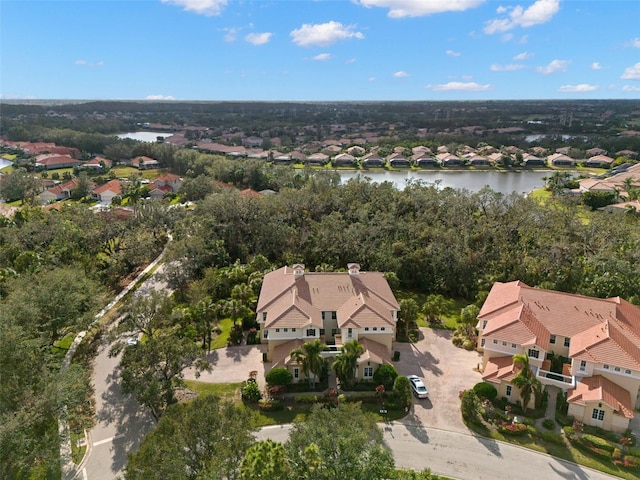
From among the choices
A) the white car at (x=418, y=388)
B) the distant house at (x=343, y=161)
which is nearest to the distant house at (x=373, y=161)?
the distant house at (x=343, y=161)

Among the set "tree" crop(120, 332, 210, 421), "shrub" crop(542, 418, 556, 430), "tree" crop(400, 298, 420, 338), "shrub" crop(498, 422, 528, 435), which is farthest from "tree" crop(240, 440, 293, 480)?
"tree" crop(400, 298, 420, 338)

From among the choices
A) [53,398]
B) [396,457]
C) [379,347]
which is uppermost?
[53,398]

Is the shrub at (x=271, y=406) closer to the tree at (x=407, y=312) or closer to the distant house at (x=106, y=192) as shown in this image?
the tree at (x=407, y=312)

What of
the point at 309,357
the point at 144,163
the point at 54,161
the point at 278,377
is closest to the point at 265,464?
the point at 309,357

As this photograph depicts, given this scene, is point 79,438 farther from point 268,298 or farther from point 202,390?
point 268,298

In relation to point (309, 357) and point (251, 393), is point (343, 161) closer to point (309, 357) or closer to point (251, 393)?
point (309, 357)

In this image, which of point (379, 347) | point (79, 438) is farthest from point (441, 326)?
point (79, 438)
